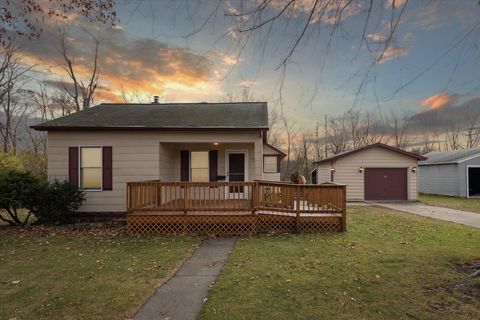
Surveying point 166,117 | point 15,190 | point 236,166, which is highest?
point 166,117

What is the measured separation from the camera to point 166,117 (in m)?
11.6

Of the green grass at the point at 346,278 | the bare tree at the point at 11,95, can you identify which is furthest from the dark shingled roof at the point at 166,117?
the bare tree at the point at 11,95

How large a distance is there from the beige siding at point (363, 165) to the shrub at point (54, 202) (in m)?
14.9

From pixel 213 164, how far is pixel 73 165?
200 inches

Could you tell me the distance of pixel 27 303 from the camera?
4066 millimetres

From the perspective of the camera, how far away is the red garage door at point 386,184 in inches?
732

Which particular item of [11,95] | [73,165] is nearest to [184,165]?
[73,165]

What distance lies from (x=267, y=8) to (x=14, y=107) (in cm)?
2955

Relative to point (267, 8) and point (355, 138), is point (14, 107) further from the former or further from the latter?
point (355, 138)

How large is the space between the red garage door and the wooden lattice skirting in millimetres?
11335

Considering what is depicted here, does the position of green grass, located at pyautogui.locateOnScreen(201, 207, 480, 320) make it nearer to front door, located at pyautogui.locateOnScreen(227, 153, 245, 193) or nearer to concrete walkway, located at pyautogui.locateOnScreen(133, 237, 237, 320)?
concrete walkway, located at pyautogui.locateOnScreen(133, 237, 237, 320)

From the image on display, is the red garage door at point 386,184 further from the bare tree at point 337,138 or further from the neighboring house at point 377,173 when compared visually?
the bare tree at point 337,138

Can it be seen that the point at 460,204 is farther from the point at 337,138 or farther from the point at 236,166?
the point at 337,138

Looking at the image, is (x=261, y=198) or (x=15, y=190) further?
(x=15, y=190)
